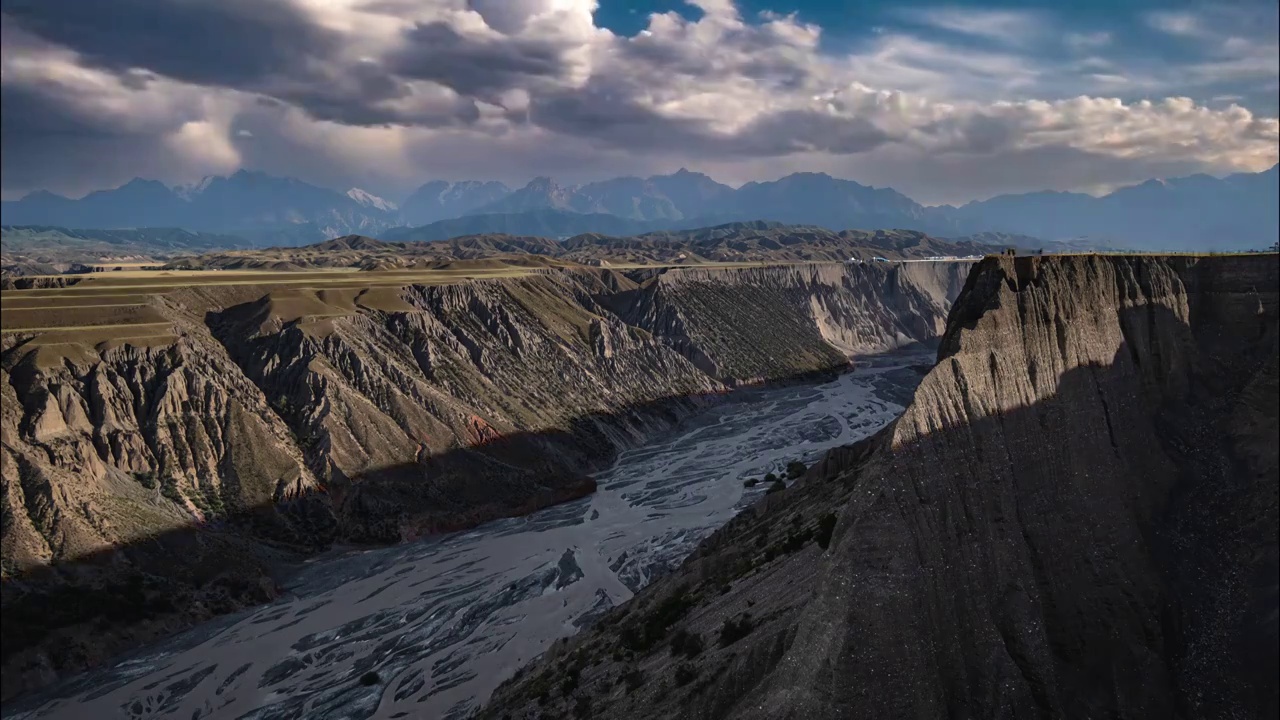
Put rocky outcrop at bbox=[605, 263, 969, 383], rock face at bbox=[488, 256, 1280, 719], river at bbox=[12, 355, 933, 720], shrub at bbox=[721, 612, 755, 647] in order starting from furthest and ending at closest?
1. rocky outcrop at bbox=[605, 263, 969, 383]
2. river at bbox=[12, 355, 933, 720]
3. shrub at bbox=[721, 612, 755, 647]
4. rock face at bbox=[488, 256, 1280, 719]

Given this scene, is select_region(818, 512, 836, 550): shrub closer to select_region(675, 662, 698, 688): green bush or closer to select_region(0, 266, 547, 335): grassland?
select_region(675, 662, 698, 688): green bush

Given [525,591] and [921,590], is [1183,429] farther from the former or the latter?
[525,591]

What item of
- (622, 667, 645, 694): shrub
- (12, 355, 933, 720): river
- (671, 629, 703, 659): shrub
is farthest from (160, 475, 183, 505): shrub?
(671, 629, 703, 659): shrub

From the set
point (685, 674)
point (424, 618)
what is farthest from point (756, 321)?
point (685, 674)

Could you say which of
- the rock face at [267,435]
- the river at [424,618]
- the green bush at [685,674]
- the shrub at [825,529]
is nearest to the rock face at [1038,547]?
the green bush at [685,674]

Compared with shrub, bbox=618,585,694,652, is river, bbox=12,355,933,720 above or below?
below

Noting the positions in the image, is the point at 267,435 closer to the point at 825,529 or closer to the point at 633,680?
the point at 633,680

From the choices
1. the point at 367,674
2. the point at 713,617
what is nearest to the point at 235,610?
the point at 367,674
